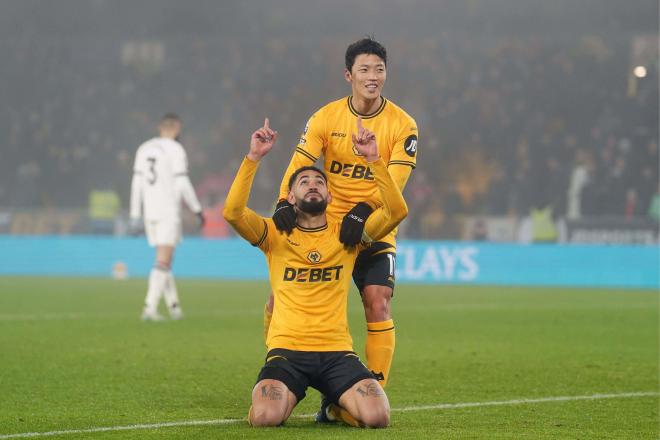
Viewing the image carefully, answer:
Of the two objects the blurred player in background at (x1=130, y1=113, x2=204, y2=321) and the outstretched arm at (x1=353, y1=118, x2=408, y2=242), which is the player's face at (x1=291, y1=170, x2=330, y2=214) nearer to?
the outstretched arm at (x1=353, y1=118, x2=408, y2=242)

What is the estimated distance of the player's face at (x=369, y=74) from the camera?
234 inches

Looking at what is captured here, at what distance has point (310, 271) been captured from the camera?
5590 millimetres

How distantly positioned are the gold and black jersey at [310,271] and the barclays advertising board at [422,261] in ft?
49.2

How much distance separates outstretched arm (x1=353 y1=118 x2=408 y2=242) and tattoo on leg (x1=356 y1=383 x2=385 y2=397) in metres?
0.75

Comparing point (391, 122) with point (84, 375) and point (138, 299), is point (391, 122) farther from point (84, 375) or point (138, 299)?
point (138, 299)

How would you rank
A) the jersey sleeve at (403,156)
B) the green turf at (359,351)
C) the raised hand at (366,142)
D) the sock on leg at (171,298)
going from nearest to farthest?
the raised hand at (366,142) < the green turf at (359,351) < the jersey sleeve at (403,156) < the sock on leg at (171,298)

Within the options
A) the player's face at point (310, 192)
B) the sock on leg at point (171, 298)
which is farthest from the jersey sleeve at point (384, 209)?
the sock on leg at point (171, 298)

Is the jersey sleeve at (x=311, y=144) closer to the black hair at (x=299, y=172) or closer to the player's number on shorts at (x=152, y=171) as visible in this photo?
the black hair at (x=299, y=172)

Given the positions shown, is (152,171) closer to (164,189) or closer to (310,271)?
(164,189)

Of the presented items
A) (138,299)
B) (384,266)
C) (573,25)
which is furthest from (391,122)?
(573,25)

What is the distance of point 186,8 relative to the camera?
29188 millimetres

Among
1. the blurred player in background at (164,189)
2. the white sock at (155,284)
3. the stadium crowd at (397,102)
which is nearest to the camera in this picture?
the white sock at (155,284)

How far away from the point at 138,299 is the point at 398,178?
10.0 m

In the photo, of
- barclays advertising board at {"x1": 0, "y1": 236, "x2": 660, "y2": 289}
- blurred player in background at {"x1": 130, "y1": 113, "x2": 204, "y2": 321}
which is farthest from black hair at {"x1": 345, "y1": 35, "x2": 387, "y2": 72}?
barclays advertising board at {"x1": 0, "y1": 236, "x2": 660, "y2": 289}
